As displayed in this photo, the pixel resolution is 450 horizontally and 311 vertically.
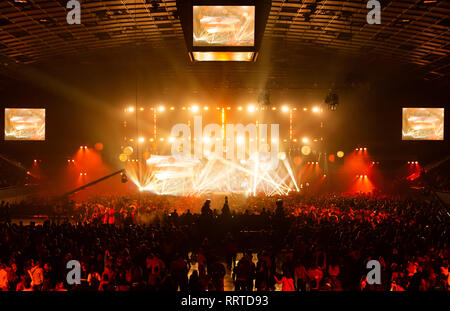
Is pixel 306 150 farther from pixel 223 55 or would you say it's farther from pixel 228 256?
pixel 223 55

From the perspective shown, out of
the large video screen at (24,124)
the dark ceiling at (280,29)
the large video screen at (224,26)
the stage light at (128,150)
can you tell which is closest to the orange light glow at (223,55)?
the large video screen at (224,26)

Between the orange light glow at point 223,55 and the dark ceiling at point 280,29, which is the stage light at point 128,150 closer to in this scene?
the dark ceiling at point 280,29

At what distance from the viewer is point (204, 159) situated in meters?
20.6

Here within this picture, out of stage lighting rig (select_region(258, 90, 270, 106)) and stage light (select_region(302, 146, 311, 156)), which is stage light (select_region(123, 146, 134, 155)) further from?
stage light (select_region(302, 146, 311, 156))

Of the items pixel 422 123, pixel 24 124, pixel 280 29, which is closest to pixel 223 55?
pixel 280 29

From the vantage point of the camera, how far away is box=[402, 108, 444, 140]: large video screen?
16.8 meters

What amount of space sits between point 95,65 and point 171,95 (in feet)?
12.2

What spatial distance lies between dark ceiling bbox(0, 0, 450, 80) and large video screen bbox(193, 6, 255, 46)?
16.9 feet

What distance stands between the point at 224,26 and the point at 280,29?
853 centimetres

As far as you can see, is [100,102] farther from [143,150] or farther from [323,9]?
[323,9]

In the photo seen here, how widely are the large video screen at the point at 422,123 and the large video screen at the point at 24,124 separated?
654 inches

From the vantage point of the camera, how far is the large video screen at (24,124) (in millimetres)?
16547

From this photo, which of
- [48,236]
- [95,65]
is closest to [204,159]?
[95,65]

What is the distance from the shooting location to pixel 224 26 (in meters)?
5.03
